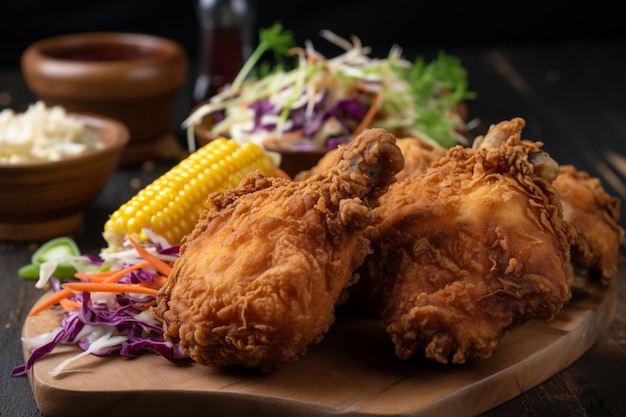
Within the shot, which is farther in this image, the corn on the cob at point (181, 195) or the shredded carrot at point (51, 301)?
the corn on the cob at point (181, 195)

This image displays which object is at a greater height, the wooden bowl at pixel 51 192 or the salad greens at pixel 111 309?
the salad greens at pixel 111 309

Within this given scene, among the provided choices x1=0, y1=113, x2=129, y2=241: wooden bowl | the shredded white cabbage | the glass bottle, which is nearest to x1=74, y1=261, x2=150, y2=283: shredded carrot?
x1=0, y1=113, x2=129, y2=241: wooden bowl

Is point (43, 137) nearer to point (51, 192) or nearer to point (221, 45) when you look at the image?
point (51, 192)

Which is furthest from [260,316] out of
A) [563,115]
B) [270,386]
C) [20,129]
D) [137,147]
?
[563,115]

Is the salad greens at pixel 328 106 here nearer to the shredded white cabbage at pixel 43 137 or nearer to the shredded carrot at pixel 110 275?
the shredded white cabbage at pixel 43 137

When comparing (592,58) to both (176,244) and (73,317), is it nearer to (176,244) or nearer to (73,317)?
(176,244)

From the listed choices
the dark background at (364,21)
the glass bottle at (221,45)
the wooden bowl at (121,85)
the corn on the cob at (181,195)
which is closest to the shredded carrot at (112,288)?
the corn on the cob at (181,195)
